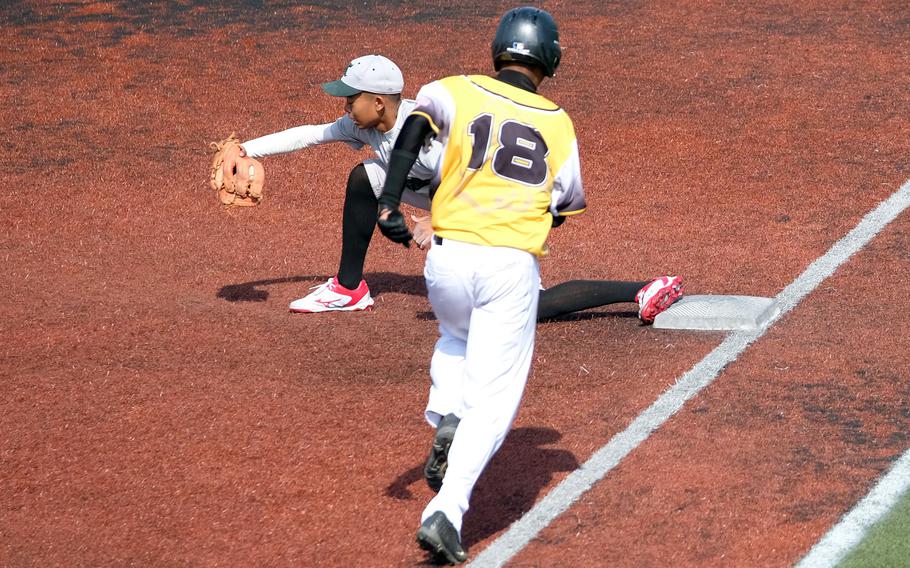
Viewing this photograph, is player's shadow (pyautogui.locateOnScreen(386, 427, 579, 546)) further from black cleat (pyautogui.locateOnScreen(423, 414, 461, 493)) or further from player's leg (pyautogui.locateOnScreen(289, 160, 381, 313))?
player's leg (pyautogui.locateOnScreen(289, 160, 381, 313))

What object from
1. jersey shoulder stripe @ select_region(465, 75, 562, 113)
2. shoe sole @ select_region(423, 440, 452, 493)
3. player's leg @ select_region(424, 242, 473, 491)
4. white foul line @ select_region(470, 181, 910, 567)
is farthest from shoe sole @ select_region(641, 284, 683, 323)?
shoe sole @ select_region(423, 440, 452, 493)

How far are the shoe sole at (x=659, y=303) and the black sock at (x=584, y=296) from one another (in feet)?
0.38

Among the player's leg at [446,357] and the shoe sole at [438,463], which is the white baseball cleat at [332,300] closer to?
the player's leg at [446,357]

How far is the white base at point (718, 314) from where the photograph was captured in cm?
641

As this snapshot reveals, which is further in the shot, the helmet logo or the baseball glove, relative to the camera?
the baseball glove

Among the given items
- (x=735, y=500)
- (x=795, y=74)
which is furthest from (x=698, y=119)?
(x=735, y=500)

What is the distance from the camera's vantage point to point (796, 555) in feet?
13.7

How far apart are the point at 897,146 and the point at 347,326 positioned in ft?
16.0

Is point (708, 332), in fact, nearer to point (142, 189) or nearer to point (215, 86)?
point (142, 189)

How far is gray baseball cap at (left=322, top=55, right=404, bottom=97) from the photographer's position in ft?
20.4

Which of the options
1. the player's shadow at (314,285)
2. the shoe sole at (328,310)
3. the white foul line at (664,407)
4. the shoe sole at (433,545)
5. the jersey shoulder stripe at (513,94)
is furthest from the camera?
the player's shadow at (314,285)

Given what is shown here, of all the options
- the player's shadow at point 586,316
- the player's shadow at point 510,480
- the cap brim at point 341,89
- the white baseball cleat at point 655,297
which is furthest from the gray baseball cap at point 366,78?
the player's shadow at point 510,480

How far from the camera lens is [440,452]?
417 centimetres

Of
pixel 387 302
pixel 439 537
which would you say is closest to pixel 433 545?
pixel 439 537
